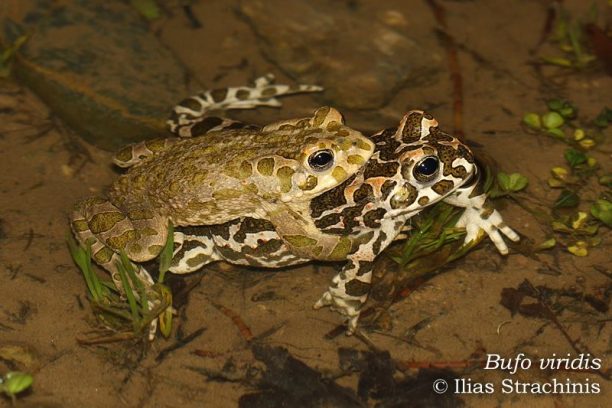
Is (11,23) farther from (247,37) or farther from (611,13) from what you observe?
(611,13)

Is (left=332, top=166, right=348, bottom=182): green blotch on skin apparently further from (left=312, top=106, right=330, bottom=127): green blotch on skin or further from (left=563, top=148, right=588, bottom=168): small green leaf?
(left=563, top=148, right=588, bottom=168): small green leaf

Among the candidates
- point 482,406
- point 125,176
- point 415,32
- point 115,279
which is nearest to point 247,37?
point 415,32

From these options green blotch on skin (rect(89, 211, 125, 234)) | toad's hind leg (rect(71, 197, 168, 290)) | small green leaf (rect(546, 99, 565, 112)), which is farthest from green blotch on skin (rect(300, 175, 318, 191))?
small green leaf (rect(546, 99, 565, 112))

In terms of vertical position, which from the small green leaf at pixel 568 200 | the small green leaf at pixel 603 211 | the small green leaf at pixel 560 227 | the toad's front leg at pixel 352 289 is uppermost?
the small green leaf at pixel 603 211

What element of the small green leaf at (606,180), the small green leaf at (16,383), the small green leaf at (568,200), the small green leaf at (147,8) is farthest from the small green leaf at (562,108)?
the small green leaf at (16,383)

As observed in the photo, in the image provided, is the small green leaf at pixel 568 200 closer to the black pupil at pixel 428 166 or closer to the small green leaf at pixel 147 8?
the black pupil at pixel 428 166

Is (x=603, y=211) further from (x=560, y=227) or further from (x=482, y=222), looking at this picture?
(x=482, y=222)
